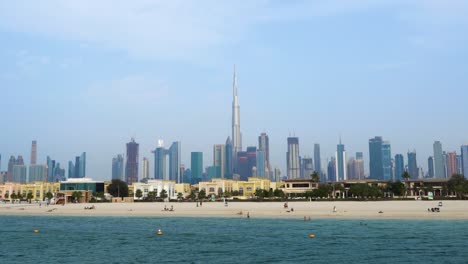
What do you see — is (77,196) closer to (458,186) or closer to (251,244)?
(458,186)

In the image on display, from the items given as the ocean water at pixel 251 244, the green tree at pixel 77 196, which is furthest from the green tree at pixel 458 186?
the green tree at pixel 77 196

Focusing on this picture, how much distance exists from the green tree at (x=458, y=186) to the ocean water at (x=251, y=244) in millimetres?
94091

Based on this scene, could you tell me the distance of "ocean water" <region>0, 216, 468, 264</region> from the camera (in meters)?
40.9

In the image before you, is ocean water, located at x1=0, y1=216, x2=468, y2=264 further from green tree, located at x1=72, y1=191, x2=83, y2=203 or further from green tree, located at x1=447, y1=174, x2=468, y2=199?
green tree, located at x1=72, y1=191, x2=83, y2=203

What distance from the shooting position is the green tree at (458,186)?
154500 mm

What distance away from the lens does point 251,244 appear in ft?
164

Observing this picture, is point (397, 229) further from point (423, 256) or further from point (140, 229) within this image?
point (140, 229)

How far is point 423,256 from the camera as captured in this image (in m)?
40.7

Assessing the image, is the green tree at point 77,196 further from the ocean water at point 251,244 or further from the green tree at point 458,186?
the green tree at point 458,186

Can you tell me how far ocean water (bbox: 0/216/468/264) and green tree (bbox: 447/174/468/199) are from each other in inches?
3704

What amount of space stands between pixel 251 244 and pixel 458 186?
429 feet

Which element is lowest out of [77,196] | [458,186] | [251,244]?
[251,244]

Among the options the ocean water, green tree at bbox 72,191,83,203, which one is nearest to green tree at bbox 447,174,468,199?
the ocean water

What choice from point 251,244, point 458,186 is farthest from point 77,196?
point 251,244
